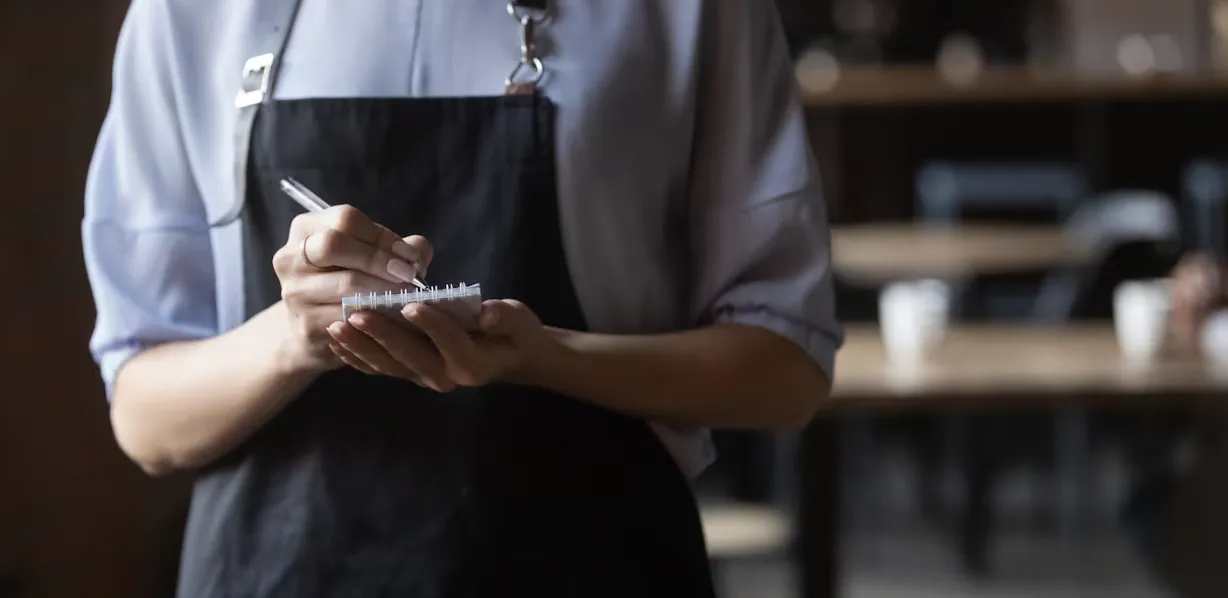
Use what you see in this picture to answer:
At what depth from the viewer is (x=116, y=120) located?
0.59 m

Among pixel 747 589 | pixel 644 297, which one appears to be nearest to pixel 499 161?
pixel 644 297

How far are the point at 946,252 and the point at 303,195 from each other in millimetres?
3059

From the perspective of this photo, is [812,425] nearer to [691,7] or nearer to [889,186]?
[691,7]

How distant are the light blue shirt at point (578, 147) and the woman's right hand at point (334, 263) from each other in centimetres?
9

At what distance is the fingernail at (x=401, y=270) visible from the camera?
1.59 feet

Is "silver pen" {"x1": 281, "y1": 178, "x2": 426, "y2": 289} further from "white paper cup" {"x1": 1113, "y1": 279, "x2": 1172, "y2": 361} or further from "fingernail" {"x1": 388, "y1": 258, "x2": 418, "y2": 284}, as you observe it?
"white paper cup" {"x1": 1113, "y1": 279, "x2": 1172, "y2": 361}

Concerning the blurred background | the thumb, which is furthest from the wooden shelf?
the thumb

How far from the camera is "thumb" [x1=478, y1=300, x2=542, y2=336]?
0.50 m

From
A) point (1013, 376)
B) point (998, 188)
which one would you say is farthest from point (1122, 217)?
point (1013, 376)

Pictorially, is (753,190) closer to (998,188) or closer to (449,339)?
(449,339)

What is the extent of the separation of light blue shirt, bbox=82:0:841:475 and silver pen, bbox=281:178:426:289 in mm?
28

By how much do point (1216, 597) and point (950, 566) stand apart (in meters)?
0.81

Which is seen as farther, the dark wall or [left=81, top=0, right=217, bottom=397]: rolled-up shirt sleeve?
the dark wall

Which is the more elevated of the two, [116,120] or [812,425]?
[116,120]
